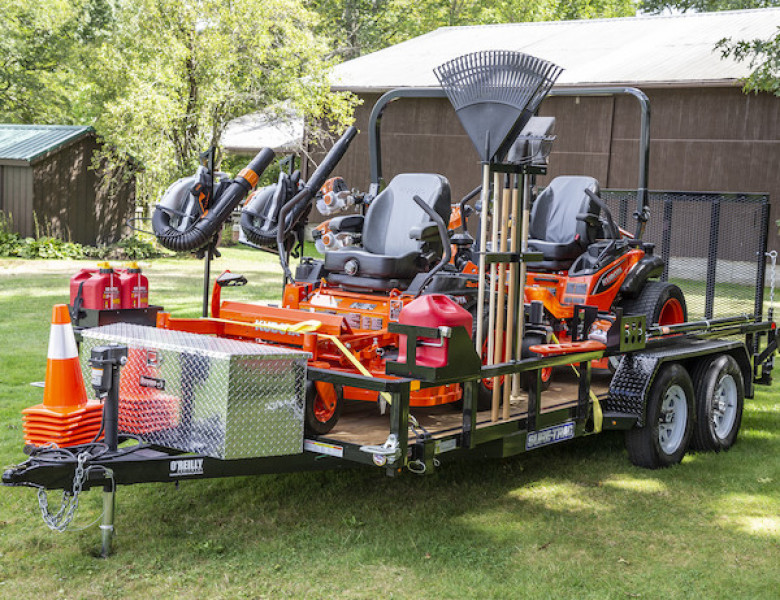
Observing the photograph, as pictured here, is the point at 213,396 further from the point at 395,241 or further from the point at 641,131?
the point at 641,131

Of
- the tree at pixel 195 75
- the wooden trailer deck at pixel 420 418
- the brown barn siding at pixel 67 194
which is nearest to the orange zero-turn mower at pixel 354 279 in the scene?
the wooden trailer deck at pixel 420 418

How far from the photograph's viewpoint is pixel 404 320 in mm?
4547

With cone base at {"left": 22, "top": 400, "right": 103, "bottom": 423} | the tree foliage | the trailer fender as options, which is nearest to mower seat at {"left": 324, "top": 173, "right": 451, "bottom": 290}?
the trailer fender

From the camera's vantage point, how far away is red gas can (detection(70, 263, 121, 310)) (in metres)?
5.69

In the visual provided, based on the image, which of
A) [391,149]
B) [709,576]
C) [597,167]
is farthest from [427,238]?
[391,149]

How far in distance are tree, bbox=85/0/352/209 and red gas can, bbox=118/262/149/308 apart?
1472 centimetres

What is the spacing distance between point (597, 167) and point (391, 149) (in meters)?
5.44

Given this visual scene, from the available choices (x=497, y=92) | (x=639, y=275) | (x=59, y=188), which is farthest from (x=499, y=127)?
(x=59, y=188)

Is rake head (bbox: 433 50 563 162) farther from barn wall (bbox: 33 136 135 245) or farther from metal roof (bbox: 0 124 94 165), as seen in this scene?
barn wall (bbox: 33 136 135 245)

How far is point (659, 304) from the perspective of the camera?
7332 millimetres

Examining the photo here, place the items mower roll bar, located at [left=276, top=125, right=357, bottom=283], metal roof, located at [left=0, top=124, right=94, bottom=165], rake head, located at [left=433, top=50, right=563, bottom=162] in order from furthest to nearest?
metal roof, located at [left=0, top=124, right=94, bottom=165]
mower roll bar, located at [left=276, top=125, right=357, bottom=283]
rake head, located at [left=433, top=50, right=563, bottom=162]

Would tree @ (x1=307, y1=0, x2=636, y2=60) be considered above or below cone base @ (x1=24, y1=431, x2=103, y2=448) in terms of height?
above

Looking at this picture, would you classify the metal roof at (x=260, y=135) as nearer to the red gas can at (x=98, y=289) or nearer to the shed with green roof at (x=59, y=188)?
the shed with green roof at (x=59, y=188)

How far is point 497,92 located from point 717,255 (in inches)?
164
